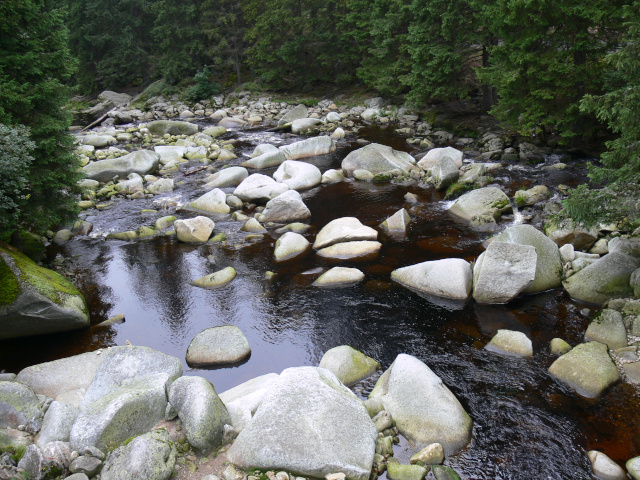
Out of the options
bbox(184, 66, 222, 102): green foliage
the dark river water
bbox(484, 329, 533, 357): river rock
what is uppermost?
bbox(184, 66, 222, 102): green foliage

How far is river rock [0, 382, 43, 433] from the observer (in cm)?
615

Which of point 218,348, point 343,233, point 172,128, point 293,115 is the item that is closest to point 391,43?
point 293,115

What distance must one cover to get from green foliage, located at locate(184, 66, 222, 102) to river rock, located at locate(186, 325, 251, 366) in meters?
32.3

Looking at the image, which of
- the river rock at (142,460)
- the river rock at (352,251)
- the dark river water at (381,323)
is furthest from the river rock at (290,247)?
the river rock at (142,460)

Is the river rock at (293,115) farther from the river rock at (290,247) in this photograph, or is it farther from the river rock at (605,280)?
the river rock at (605,280)

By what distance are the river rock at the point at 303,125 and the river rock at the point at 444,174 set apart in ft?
38.6

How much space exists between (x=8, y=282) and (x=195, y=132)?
19599 mm

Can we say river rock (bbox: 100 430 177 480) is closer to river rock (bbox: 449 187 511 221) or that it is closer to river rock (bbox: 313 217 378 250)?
river rock (bbox: 313 217 378 250)

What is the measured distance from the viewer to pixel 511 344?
816 centimetres

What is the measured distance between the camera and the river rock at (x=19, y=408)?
6148 mm

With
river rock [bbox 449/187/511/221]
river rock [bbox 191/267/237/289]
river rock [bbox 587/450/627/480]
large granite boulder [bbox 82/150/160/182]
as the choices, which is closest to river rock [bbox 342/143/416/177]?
river rock [bbox 449/187/511/221]

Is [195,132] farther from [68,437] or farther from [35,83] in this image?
[68,437]

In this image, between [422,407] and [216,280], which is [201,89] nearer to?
[216,280]

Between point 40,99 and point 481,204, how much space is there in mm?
11508
